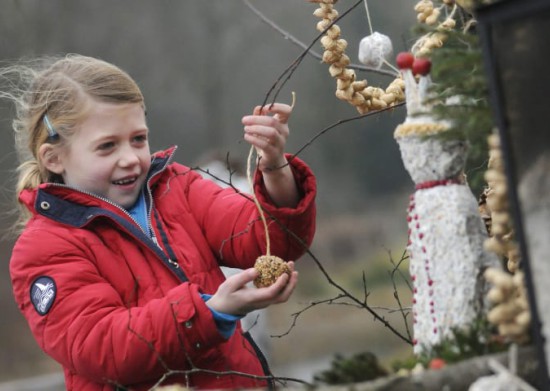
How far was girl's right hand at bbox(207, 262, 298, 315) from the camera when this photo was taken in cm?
224

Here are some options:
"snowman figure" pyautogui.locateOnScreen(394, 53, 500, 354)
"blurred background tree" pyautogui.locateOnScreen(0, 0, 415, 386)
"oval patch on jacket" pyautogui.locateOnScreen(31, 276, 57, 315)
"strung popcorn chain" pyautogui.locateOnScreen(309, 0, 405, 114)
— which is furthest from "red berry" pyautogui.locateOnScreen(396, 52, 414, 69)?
"blurred background tree" pyautogui.locateOnScreen(0, 0, 415, 386)

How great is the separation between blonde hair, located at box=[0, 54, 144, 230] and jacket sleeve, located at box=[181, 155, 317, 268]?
34 centimetres

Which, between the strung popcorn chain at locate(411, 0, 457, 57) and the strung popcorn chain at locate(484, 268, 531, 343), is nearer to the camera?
the strung popcorn chain at locate(484, 268, 531, 343)

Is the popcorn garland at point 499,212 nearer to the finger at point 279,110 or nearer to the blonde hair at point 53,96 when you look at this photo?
the finger at point 279,110

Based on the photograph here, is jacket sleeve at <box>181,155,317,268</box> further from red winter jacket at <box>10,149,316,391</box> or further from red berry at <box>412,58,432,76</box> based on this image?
red berry at <box>412,58,432,76</box>

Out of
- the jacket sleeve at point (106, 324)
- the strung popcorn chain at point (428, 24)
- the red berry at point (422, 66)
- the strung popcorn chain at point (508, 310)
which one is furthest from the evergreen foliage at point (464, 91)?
the jacket sleeve at point (106, 324)

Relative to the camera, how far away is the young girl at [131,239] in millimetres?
2338

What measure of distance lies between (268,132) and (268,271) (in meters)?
0.35

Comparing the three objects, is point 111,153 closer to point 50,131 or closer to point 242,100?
point 50,131

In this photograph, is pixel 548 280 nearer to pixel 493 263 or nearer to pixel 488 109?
pixel 493 263

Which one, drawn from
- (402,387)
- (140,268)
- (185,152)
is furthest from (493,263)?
(185,152)

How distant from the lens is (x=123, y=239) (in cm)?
258

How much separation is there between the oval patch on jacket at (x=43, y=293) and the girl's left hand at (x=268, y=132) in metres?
0.57

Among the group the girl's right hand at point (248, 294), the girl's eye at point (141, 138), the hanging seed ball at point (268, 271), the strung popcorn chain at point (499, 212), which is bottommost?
the girl's right hand at point (248, 294)
